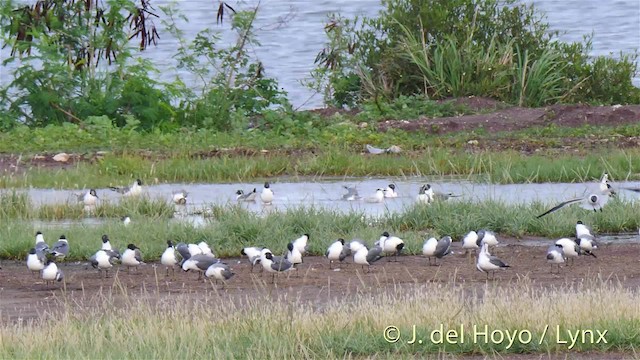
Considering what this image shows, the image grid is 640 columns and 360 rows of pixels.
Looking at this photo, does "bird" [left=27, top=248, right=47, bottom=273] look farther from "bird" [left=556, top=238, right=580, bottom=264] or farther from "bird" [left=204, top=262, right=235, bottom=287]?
"bird" [left=556, top=238, right=580, bottom=264]

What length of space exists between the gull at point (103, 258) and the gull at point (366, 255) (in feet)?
6.78

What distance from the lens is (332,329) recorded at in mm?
8445

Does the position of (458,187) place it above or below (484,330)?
below

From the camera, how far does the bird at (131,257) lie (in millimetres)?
11602

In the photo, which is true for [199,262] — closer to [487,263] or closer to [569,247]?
[487,263]

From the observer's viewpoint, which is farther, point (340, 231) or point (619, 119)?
point (619, 119)

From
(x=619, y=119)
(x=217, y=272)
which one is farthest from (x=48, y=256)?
(x=619, y=119)

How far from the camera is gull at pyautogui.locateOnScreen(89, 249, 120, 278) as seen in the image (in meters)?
11.5

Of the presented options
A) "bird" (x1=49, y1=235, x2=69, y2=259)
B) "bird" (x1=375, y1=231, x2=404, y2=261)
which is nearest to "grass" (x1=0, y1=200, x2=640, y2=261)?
"bird" (x1=49, y1=235, x2=69, y2=259)

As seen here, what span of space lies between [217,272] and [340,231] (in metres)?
2.44

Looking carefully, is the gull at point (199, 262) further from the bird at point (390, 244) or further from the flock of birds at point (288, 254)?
the bird at point (390, 244)

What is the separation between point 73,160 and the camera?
61.8 ft

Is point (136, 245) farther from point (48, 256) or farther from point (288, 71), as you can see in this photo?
point (288, 71)

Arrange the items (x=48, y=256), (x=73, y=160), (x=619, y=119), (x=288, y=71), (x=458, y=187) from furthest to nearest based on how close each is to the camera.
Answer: (x=288, y=71) < (x=619, y=119) < (x=73, y=160) < (x=458, y=187) < (x=48, y=256)
